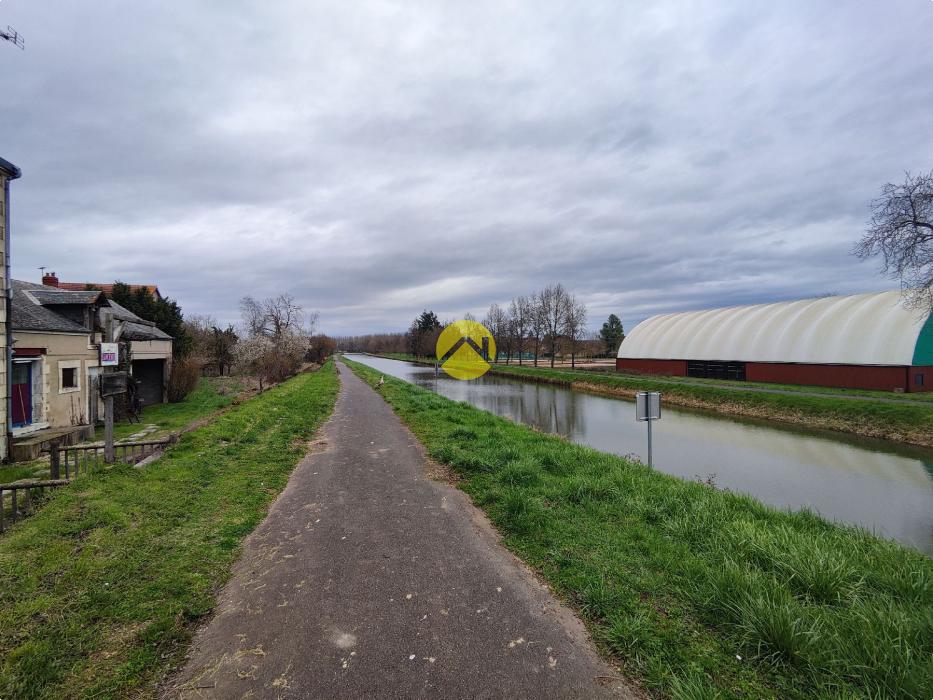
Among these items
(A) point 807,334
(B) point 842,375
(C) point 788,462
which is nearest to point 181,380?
(C) point 788,462

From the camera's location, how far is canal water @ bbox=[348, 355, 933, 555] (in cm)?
837

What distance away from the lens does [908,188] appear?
51.6ft

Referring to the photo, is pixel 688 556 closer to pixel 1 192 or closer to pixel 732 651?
pixel 732 651

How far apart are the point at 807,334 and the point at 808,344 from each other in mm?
995

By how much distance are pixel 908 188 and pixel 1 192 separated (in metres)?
28.9

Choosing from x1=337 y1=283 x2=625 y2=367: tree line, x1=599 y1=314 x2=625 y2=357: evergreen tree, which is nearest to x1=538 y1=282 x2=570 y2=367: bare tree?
x1=337 y1=283 x2=625 y2=367: tree line

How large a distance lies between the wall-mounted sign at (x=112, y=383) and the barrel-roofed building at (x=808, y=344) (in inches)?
1294

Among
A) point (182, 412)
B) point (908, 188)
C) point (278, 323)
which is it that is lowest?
point (182, 412)

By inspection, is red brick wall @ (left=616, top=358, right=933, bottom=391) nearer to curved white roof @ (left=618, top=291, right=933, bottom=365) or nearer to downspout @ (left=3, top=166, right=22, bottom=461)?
curved white roof @ (left=618, top=291, right=933, bottom=365)

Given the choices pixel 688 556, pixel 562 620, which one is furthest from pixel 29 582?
pixel 688 556

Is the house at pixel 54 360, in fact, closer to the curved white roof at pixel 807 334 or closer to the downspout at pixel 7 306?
the downspout at pixel 7 306

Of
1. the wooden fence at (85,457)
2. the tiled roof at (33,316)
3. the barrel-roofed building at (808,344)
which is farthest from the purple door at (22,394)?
the barrel-roofed building at (808,344)

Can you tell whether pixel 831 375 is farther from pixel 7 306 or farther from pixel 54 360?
pixel 54 360

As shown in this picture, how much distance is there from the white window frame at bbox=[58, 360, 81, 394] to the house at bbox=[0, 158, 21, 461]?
3.24 m
